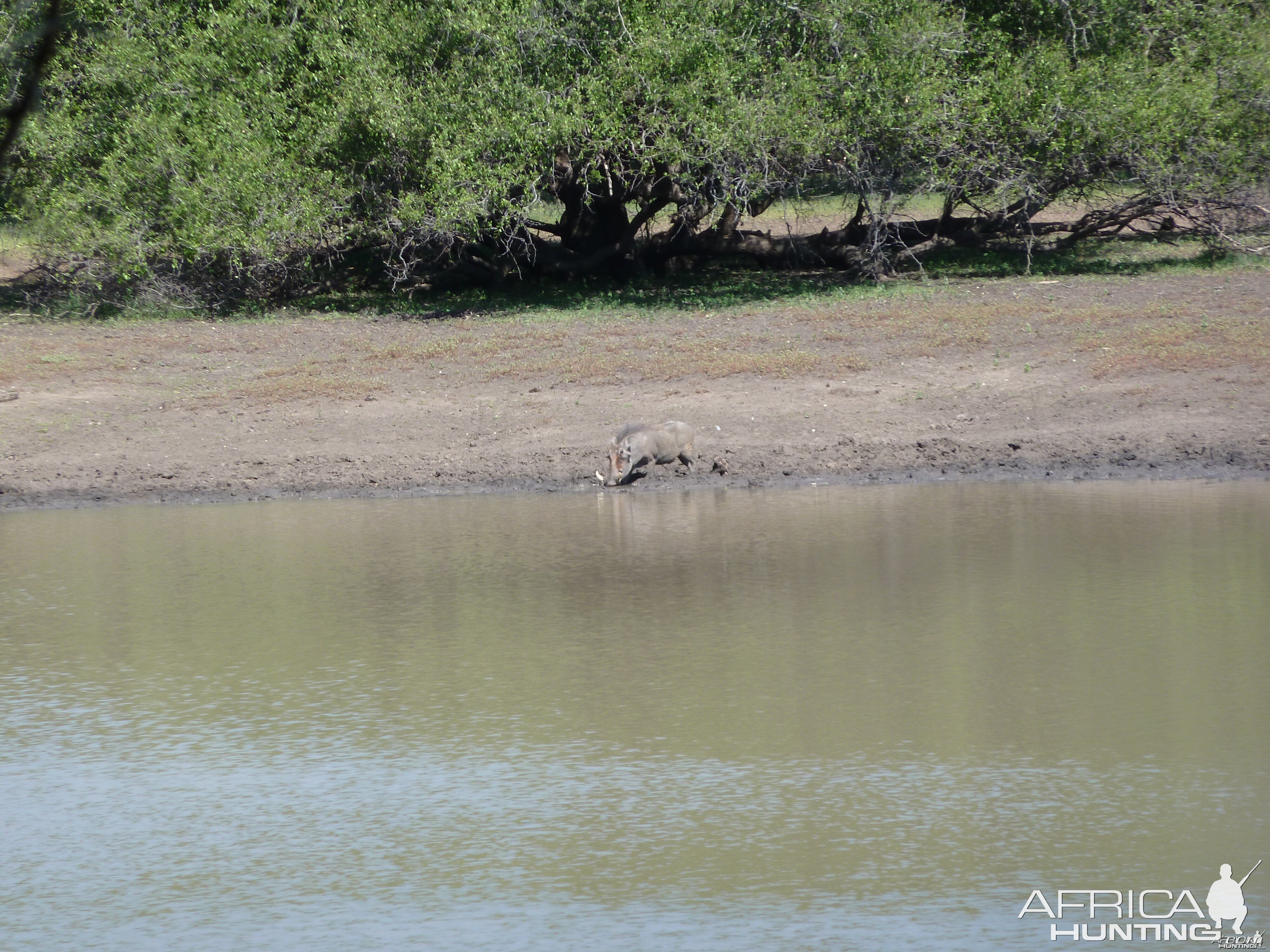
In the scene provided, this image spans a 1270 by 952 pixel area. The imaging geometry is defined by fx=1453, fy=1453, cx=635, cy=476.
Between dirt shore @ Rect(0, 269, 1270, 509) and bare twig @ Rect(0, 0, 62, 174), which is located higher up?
bare twig @ Rect(0, 0, 62, 174)

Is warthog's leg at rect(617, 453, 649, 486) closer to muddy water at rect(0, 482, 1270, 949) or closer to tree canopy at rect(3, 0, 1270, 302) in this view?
muddy water at rect(0, 482, 1270, 949)

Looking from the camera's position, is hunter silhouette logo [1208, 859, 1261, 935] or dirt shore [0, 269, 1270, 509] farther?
dirt shore [0, 269, 1270, 509]

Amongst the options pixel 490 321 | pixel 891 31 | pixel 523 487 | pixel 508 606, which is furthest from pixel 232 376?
pixel 891 31

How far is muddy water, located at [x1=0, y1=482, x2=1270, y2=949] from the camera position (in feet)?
15.2

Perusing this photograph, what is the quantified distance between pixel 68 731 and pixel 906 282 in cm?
1360

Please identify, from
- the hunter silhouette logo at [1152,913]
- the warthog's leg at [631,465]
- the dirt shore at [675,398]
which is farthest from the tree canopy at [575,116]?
the hunter silhouette logo at [1152,913]

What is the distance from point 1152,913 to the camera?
4.46 metres

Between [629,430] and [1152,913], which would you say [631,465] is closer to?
[629,430]

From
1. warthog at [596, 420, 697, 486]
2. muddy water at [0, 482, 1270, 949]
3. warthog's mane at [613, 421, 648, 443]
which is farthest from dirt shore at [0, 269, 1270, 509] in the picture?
muddy water at [0, 482, 1270, 949]

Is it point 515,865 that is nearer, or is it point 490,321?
point 515,865

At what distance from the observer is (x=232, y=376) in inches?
583

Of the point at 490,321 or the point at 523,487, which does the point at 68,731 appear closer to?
the point at 523,487

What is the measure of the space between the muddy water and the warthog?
1.39 meters

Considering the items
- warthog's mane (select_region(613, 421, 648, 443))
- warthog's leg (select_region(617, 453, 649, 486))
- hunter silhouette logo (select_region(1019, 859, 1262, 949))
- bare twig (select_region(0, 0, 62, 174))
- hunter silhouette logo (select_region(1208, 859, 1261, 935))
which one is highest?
bare twig (select_region(0, 0, 62, 174))
